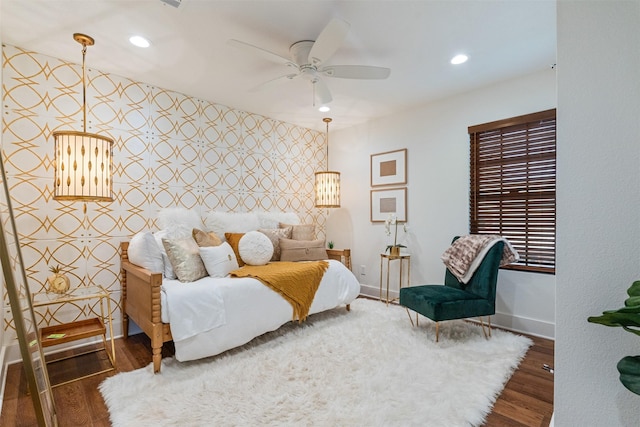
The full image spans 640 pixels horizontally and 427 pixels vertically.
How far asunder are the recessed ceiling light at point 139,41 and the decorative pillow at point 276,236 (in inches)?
80.3

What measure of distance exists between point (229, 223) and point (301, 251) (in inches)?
35.2

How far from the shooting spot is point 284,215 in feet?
13.1

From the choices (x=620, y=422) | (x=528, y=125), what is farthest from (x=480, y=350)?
(x=528, y=125)

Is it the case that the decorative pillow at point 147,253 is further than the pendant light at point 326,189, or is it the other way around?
the pendant light at point 326,189

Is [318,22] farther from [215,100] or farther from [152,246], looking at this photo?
[152,246]

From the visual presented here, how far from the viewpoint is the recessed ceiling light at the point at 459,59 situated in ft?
8.43

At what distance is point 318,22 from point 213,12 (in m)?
0.71

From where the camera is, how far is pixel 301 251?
3389 millimetres

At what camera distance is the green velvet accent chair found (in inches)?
99.9

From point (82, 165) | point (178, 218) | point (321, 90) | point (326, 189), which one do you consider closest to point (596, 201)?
point (321, 90)

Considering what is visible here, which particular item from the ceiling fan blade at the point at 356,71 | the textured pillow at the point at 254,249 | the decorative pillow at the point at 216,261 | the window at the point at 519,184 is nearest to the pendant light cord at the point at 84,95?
the decorative pillow at the point at 216,261

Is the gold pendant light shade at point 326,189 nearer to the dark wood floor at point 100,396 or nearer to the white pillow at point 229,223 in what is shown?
the white pillow at point 229,223

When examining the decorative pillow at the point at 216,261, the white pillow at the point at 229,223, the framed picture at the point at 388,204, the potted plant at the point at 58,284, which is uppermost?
the framed picture at the point at 388,204

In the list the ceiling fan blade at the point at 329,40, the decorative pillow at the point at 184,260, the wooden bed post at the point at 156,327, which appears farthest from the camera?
the decorative pillow at the point at 184,260
